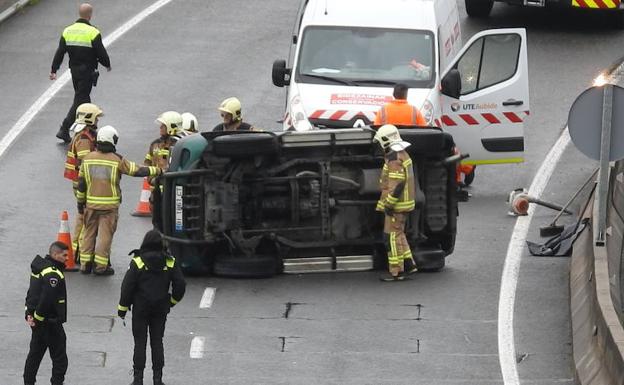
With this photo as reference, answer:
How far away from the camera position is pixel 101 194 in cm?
1777

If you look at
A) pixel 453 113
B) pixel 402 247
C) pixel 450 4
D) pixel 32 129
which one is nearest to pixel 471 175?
pixel 453 113

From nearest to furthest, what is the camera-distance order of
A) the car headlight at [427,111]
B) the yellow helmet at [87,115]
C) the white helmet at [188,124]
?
the yellow helmet at [87,115] → the white helmet at [188,124] → the car headlight at [427,111]

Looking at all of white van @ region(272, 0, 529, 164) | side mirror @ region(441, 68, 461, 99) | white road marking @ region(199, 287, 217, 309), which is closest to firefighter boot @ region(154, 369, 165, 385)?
white road marking @ region(199, 287, 217, 309)

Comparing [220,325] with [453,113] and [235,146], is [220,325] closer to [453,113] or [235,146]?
[235,146]

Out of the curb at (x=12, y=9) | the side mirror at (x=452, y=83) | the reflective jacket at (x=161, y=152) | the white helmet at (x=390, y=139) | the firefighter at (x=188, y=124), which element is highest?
the white helmet at (x=390, y=139)

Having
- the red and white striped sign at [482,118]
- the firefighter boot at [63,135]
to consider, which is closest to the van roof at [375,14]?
the red and white striped sign at [482,118]

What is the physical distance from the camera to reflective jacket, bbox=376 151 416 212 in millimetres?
17266

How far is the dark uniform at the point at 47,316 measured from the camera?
1407 centimetres

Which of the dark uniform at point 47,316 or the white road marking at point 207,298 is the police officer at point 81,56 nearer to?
the white road marking at point 207,298

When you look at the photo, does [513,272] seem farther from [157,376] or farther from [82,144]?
[157,376]

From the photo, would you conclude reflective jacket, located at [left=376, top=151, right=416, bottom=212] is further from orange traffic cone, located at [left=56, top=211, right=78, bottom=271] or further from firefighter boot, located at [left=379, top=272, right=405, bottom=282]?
orange traffic cone, located at [left=56, top=211, right=78, bottom=271]

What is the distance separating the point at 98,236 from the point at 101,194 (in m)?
0.45

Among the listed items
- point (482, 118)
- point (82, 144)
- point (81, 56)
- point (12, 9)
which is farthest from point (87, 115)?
point (12, 9)

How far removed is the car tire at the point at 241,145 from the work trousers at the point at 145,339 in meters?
3.16
